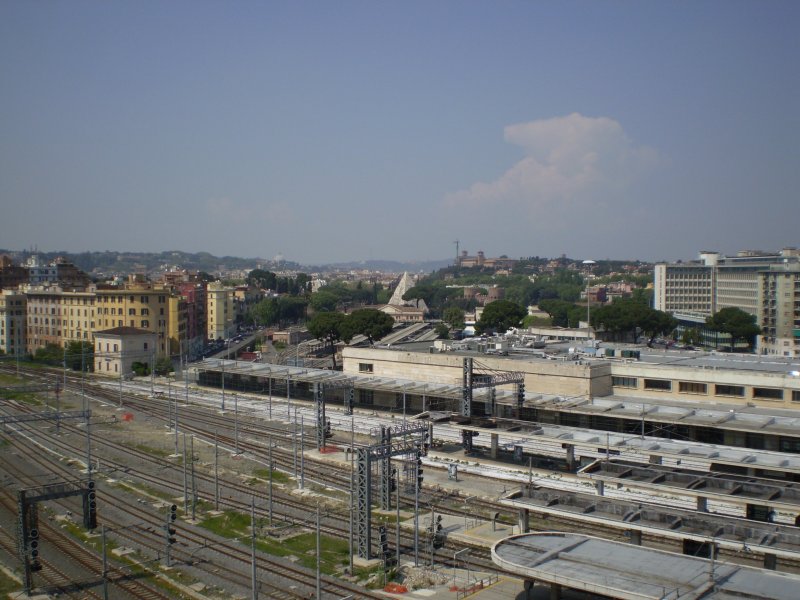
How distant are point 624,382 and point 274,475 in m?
21.8

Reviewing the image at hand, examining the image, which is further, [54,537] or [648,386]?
[648,386]

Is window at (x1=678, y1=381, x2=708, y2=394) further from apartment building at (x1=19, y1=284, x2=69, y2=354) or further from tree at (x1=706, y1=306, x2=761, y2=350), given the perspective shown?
apartment building at (x1=19, y1=284, x2=69, y2=354)

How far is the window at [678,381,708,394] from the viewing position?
4241 centimetres

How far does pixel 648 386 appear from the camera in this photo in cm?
4453

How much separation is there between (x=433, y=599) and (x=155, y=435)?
27.4 meters

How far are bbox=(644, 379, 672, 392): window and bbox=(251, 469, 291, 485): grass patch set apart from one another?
2185cm

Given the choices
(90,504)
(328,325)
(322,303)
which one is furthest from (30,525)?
(322,303)

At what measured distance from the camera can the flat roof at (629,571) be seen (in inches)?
652

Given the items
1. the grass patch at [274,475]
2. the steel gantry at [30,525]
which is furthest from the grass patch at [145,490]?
the steel gantry at [30,525]

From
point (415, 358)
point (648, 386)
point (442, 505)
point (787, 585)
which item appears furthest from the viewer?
point (415, 358)

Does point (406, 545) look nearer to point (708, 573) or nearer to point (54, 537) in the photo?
point (708, 573)

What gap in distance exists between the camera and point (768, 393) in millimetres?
40438

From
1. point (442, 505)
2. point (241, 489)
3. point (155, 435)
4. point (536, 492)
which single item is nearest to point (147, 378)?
point (155, 435)

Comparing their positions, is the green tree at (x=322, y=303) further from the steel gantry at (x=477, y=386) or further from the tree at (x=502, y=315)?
the steel gantry at (x=477, y=386)
